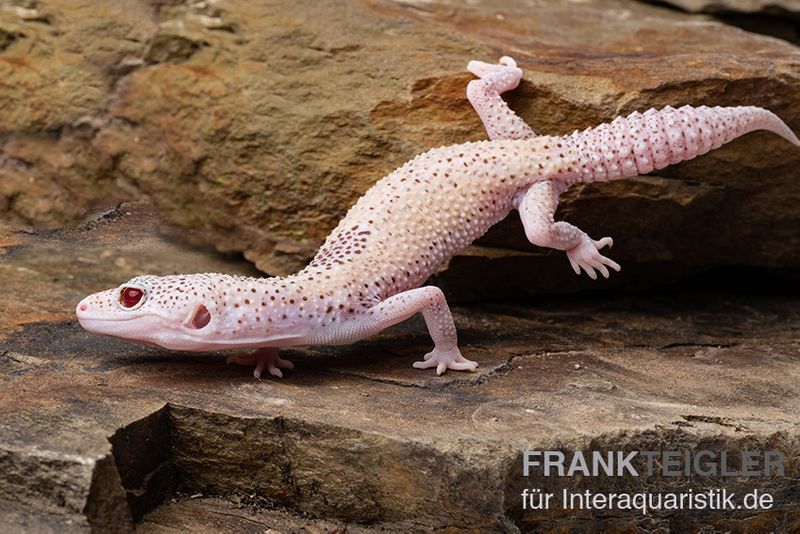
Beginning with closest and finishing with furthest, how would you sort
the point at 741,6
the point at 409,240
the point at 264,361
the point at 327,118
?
the point at 264,361 < the point at 409,240 < the point at 327,118 < the point at 741,6

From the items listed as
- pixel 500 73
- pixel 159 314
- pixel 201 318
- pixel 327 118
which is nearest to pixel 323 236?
pixel 327 118

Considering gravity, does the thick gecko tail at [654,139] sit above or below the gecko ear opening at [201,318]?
above

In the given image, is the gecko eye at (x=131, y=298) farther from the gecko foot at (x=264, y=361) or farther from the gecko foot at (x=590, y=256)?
the gecko foot at (x=590, y=256)

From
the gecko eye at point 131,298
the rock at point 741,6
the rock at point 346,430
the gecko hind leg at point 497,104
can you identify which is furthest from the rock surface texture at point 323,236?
the rock at point 741,6

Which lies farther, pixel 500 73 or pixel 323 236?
pixel 323 236

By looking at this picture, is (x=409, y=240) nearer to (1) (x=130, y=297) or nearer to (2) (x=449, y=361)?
(2) (x=449, y=361)

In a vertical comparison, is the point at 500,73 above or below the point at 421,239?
above

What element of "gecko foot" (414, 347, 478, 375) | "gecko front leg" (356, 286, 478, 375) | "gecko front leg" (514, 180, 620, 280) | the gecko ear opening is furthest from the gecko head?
"gecko front leg" (514, 180, 620, 280)
